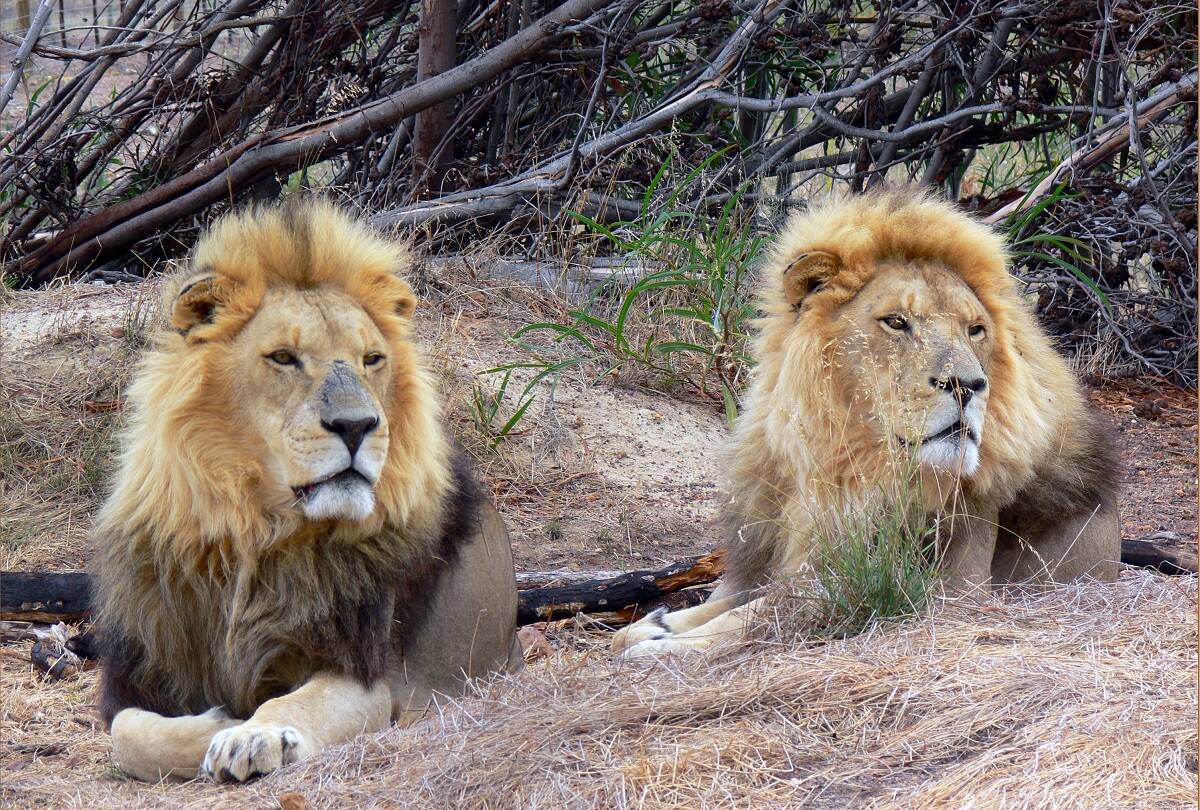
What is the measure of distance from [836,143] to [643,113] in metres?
1.26

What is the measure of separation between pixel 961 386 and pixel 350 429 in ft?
4.94

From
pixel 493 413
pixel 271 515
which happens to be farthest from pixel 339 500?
pixel 493 413

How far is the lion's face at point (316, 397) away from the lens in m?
3.17

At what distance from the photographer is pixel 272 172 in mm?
7703

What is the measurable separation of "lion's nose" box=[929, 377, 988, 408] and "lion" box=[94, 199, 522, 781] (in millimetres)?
1282

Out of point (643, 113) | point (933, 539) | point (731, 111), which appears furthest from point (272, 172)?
point (933, 539)

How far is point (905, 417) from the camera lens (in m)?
3.55

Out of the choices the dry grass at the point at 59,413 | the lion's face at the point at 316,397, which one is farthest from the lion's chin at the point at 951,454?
the dry grass at the point at 59,413

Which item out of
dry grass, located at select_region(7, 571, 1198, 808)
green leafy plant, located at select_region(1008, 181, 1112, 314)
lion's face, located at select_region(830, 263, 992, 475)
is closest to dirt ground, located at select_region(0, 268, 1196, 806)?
green leafy plant, located at select_region(1008, 181, 1112, 314)

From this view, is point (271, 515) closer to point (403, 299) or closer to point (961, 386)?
point (403, 299)

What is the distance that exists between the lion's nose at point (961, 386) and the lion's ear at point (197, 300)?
1765 millimetres

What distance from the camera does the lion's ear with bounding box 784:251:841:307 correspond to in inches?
150

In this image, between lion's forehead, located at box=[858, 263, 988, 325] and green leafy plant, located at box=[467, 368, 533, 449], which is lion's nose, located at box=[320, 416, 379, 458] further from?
green leafy plant, located at box=[467, 368, 533, 449]

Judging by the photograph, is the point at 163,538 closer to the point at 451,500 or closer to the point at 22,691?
the point at 451,500
